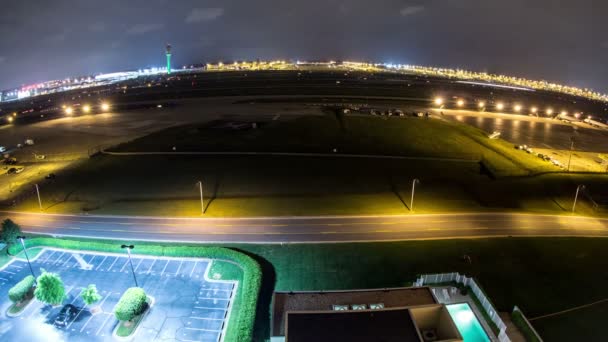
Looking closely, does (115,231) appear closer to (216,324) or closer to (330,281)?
(216,324)

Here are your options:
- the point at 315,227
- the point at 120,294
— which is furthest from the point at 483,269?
the point at 120,294

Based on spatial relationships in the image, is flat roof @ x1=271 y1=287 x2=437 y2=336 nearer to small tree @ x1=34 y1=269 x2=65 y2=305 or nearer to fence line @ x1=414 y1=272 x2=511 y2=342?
fence line @ x1=414 y1=272 x2=511 y2=342

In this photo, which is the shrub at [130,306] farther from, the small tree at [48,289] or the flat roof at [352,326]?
the flat roof at [352,326]

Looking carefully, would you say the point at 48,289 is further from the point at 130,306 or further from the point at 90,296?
the point at 130,306

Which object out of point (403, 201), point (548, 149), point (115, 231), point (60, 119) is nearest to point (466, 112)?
point (548, 149)

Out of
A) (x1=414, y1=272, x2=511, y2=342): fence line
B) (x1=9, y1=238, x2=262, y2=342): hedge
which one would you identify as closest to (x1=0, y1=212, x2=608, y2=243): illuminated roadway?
(x1=9, y1=238, x2=262, y2=342): hedge

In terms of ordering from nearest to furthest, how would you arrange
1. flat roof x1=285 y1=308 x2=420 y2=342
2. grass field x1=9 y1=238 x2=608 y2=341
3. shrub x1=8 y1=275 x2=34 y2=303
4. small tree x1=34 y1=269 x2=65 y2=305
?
flat roof x1=285 y1=308 x2=420 y2=342
small tree x1=34 y1=269 x2=65 y2=305
shrub x1=8 y1=275 x2=34 y2=303
grass field x1=9 y1=238 x2=608 y2=341
